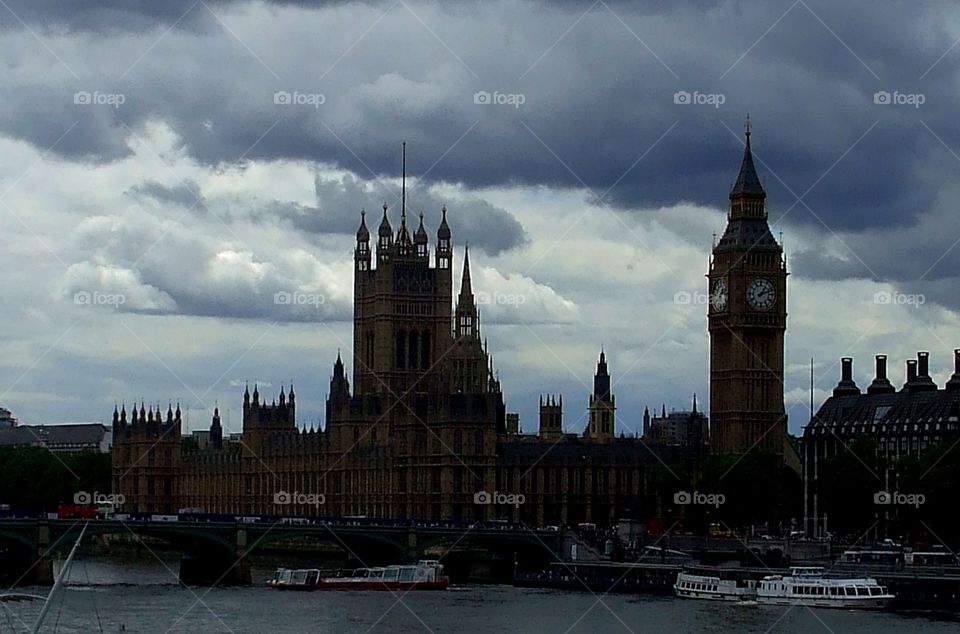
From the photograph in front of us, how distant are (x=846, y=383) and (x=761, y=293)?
469 inches

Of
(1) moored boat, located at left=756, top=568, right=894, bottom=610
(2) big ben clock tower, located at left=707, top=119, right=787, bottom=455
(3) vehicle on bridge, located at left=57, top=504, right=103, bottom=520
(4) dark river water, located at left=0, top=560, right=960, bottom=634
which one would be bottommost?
(4) dark river water, located at left=0, top=560, right=960, bottom=634

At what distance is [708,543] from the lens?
129375mm

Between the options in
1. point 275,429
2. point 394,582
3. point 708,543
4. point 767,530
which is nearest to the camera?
point 394,582

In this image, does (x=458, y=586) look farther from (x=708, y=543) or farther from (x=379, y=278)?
(x=379, y=278)

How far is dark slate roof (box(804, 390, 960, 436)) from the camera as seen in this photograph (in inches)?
5930

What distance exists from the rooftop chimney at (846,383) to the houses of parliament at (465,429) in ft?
18.3

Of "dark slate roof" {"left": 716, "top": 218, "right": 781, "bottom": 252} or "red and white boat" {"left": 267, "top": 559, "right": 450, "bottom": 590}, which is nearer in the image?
"red and white boat" {"left": 267, "top": 559, "right": 450, "bottom": 590}

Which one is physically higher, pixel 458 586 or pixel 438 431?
pixel 438 431

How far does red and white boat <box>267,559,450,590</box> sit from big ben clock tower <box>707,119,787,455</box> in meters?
51.1

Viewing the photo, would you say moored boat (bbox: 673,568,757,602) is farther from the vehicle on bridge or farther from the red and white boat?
the vehicle on bridge

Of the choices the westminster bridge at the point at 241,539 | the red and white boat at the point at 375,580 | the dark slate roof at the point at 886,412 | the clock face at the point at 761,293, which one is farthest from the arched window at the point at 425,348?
the red and white boat at the point at 375,580

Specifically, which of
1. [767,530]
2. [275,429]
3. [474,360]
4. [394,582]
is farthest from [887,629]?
[275,429]

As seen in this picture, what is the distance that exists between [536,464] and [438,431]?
7.67 meters

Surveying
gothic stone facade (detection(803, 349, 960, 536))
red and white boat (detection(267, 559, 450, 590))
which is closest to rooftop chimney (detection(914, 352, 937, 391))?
gothic stone facade (detection(803, 349, 960, 536))
